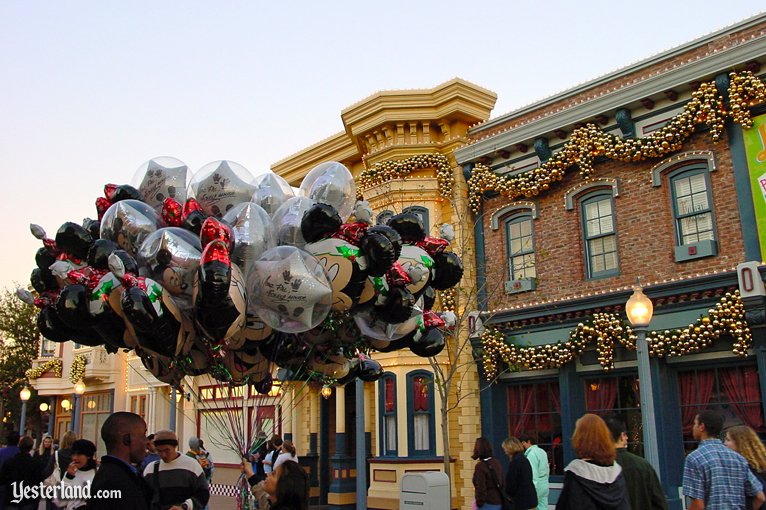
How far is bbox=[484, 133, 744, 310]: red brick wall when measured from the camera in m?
12.8

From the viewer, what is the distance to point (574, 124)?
14.9 metres

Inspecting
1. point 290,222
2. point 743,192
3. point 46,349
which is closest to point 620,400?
point 743,192

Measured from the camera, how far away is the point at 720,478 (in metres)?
5.23

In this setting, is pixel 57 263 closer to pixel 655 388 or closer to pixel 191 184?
pixel 191 184

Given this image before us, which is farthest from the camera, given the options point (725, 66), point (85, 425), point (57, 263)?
point (85, 425)

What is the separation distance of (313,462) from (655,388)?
9.55m

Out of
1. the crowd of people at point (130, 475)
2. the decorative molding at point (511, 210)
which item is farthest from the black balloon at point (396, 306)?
the decorative molding at point (511, 210)

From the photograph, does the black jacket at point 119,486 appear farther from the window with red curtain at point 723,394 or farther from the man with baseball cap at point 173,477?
the window with red curtain at point 723,394

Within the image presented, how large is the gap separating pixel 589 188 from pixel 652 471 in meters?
10.0

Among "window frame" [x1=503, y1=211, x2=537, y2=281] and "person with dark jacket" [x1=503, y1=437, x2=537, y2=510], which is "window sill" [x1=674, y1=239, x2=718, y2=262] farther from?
"person with dark jacket" [x1=503, y1=437, x2=537, y2=510]

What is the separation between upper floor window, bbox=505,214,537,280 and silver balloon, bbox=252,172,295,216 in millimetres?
9321

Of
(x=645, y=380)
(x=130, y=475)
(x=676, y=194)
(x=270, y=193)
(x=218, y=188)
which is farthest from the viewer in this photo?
(x=676, y=194)

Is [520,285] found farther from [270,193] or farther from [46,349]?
[46,349]

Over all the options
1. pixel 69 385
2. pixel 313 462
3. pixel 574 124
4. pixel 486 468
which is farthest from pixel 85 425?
pixel 486 468
